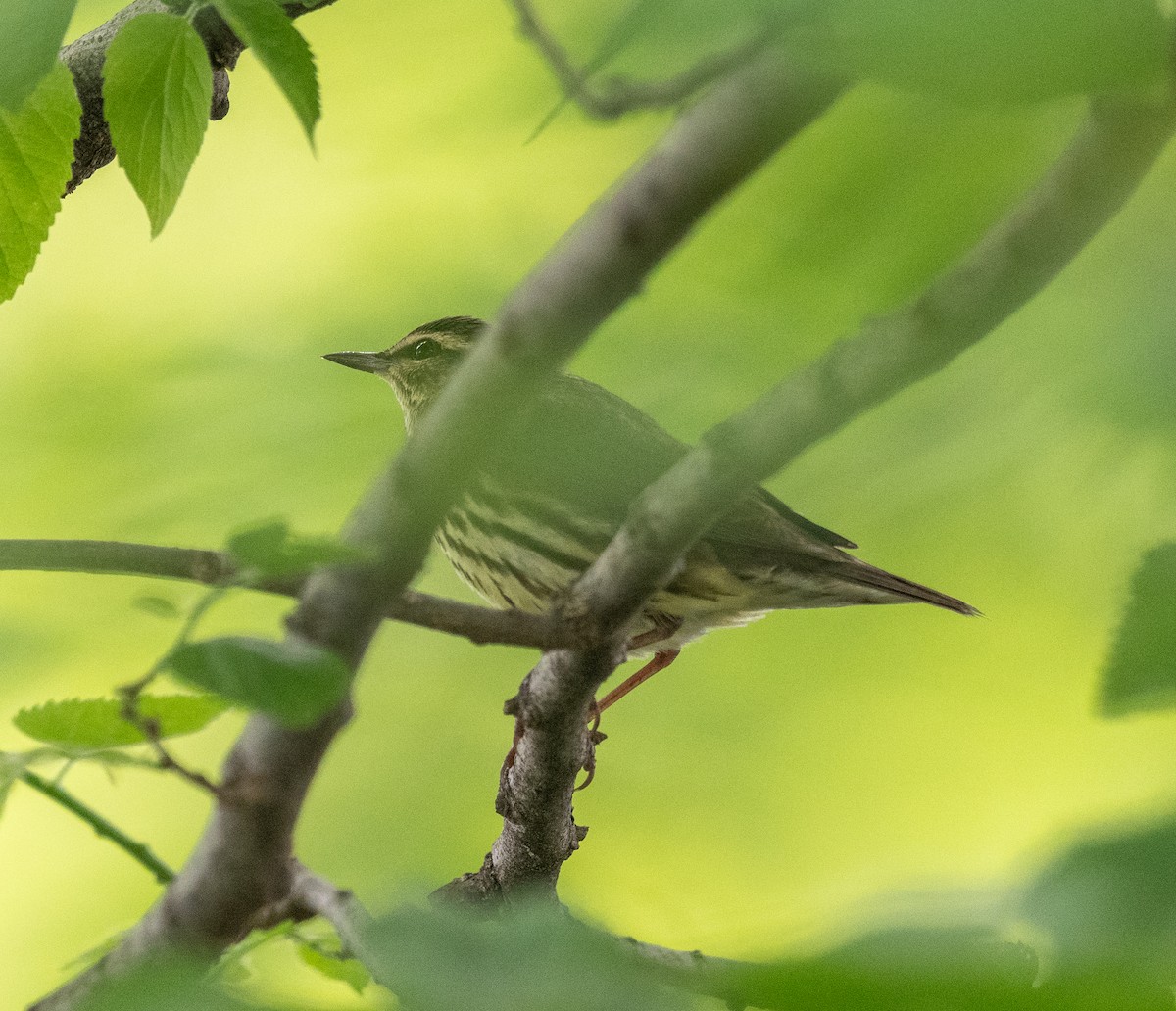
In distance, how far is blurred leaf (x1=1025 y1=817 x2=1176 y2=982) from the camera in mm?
720

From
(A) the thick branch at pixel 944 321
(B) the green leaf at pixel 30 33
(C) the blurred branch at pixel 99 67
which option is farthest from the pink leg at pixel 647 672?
(B) the green leaf at pixel 30 33

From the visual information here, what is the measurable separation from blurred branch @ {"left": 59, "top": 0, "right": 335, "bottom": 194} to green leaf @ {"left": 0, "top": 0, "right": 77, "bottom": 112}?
1614mm

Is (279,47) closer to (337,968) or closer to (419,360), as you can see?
(337,968)

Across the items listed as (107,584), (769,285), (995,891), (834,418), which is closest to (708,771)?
(107,584)

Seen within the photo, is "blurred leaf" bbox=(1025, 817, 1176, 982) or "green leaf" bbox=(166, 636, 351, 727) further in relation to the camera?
"green leaf" bbox=(166, 636, 351, 727)

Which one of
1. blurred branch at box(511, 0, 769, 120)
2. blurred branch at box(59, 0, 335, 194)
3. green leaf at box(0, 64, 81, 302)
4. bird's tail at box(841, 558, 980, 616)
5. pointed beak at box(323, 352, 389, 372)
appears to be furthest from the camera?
pointed beak at box(323, 352, 389, 372)

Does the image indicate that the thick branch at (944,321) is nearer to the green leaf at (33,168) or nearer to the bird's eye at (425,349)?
the green leaf at (33,168)

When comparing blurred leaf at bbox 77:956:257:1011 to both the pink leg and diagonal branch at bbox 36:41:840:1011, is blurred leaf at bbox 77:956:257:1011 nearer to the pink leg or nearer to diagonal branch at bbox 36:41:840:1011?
diagonal branch at bbox 36:41:840:1011

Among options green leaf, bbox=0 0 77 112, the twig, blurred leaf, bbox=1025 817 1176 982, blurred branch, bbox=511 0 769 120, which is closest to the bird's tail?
blurred branch, bbox=511 0 769 120

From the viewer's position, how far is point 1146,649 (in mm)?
1023

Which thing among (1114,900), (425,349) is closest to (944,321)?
(1114,900)

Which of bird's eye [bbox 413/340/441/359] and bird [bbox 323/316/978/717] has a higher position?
bird's eye [bbox 413/340/441/359]

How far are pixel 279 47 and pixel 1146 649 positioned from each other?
114 cm

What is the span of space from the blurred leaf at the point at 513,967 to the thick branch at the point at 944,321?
73cm
